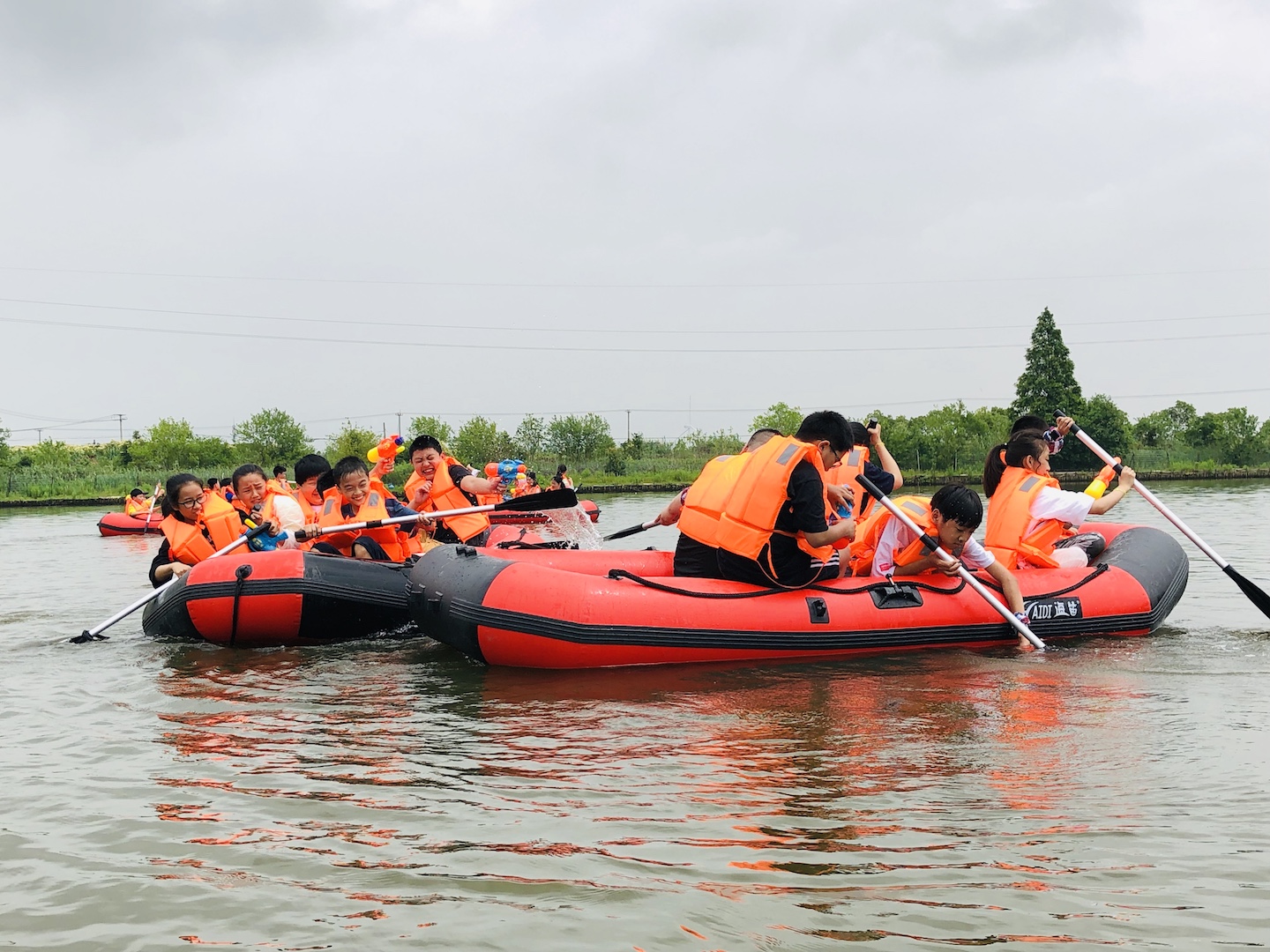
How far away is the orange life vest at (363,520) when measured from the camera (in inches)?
320

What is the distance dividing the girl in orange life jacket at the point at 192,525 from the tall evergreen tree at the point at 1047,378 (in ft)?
134

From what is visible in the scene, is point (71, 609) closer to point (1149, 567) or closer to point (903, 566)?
point (903, 566)

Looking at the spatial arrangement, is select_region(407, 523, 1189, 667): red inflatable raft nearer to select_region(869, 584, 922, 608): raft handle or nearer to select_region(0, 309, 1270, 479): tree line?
select_region(869, 584, 922, 608): raft handle

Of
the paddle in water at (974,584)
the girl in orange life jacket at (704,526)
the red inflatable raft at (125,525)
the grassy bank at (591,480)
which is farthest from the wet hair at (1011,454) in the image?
the grassy bank at (591,480)

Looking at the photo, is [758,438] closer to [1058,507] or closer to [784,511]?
[784,511]

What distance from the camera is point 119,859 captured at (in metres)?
3.44

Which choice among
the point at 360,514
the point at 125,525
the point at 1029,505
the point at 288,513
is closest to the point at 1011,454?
the point at 1029,505

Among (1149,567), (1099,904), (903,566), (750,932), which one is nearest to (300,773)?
(750,932)

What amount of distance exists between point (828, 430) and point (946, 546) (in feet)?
3.70

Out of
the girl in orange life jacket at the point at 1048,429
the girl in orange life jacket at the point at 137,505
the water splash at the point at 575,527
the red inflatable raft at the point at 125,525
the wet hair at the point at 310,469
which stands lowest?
the red inflatable raft at the point at 125,525

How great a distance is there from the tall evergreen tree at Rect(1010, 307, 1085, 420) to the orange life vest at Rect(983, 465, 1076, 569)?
3935 centimetres

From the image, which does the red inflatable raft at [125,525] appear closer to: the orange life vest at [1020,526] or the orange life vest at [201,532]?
the orange life vest at [201,532]

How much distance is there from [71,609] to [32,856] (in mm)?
6909

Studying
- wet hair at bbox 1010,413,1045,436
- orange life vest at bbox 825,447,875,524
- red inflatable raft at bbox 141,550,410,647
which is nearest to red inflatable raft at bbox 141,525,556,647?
red inflatable raft at bbox 141,550,410,647
